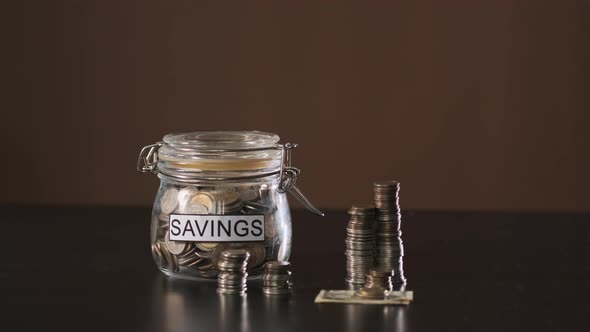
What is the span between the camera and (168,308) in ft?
4.14

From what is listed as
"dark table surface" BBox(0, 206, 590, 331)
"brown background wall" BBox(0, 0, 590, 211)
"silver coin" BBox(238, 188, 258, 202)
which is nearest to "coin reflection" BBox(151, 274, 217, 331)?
"dark table surface" BBox(0, 206, 590, 331)

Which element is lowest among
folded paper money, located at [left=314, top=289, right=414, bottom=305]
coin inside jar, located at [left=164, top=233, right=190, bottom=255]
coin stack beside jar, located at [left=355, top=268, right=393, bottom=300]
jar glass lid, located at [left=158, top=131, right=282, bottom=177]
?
folded paper money, located at [left=314, top=289, right=414, bottom=305]

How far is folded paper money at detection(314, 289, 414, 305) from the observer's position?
1.29 meters

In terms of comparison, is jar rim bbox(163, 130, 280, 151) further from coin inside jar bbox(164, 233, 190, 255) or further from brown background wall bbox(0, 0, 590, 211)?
brown background wall bbox(0, 0, 590, 211)

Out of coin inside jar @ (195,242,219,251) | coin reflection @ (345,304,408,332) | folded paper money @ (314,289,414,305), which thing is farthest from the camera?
coin inside jar @ (195,242,219,251)

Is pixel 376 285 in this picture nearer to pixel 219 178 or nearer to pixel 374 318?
pixel 374 318

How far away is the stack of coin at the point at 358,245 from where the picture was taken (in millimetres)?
1408

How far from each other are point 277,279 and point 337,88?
2.30m

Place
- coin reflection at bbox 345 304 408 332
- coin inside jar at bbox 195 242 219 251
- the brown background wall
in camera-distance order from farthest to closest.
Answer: the brown background wall, coin inside jar at bbox 195 242 219 251, coin reflection at bbox 345 304 408 332
